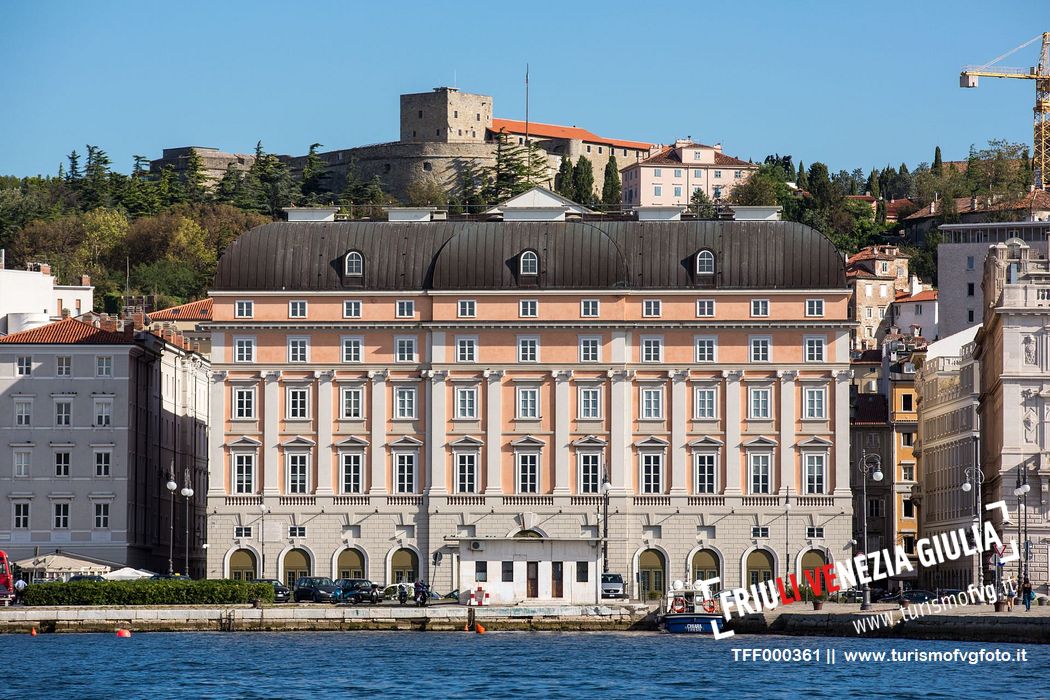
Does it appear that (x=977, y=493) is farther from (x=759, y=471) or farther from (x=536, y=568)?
(x=536, y=568)

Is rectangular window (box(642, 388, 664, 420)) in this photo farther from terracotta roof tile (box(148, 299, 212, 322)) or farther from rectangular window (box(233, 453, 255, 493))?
terracotta roof tile (box(148, 299, 212, 322))

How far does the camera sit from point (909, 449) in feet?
479

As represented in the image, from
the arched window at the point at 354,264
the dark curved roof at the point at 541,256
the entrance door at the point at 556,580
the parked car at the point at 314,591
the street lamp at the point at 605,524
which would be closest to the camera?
the entrance door at the point at 556,580

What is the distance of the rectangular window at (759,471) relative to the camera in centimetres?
12094

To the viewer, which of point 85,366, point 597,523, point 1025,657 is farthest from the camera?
point 85,366

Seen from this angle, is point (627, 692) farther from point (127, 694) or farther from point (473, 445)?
point (473, 445)

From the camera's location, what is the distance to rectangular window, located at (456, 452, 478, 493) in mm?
121688

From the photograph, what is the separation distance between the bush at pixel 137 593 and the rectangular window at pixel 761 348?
32.0 meters

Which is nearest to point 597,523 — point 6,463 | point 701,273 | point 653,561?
point 653,561

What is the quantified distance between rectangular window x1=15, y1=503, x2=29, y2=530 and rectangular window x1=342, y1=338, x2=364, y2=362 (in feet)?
63.3

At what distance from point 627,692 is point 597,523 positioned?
4146 centimetres

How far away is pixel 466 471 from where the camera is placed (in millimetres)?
121812

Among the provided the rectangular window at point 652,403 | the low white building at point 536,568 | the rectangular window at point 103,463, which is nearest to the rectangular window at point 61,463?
the rectangular window at point 103,463

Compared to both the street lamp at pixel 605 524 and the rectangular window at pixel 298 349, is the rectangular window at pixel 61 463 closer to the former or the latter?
the rectangular window at pixel 298 349
